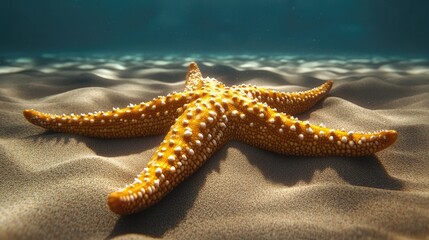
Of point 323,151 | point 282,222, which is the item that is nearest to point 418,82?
point 323,151

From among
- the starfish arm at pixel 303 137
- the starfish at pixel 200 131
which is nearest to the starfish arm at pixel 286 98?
the starfish at pixel 200 131

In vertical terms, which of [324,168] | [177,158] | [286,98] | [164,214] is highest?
[286,98]

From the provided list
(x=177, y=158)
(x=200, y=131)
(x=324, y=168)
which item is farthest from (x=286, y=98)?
(x=177, y=158)

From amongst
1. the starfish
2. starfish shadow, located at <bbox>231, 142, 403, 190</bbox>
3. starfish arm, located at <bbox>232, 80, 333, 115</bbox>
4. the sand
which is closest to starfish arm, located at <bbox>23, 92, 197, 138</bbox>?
the starfish

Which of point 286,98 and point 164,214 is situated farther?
point 286,98

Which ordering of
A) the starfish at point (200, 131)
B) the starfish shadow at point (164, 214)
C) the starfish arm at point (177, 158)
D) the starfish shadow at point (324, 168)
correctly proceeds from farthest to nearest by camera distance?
the starfish shadow at point (324, 168)
the starfish at point (200, 131)
the starfish shadow at point (164, 214)
the starfish arm at point (177, 158)

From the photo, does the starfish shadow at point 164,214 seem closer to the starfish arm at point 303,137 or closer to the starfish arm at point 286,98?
the starfish arm at point 303,137

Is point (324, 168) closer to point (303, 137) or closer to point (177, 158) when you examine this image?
point (303, 137)
